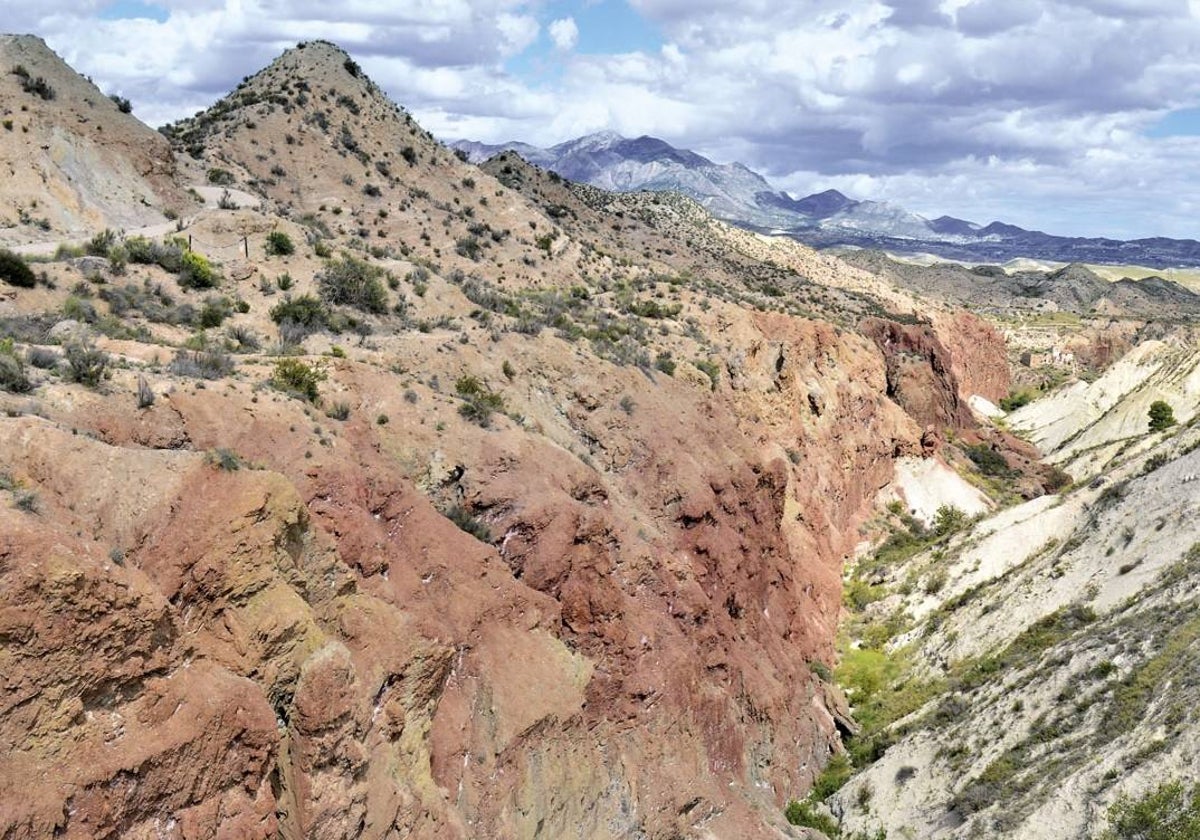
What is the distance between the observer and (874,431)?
174ft

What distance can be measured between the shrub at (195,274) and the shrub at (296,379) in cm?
942

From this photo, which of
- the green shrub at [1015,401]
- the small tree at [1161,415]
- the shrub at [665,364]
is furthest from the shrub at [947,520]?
the green shrub at [1015,401]

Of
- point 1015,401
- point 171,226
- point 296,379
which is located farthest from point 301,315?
point 1015,401

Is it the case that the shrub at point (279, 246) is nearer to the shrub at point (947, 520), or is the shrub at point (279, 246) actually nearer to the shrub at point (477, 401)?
the shrub at point (477, 401)

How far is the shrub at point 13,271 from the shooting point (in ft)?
75.7

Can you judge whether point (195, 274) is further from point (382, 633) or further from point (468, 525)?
point (382, 633)

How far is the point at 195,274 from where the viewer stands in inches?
1081

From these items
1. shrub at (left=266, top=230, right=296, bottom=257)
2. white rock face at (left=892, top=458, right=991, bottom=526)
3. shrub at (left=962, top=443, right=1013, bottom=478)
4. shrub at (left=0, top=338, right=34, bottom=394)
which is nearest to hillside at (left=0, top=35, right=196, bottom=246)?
shrub at (left=266, top=230, right=296, bottom=257)

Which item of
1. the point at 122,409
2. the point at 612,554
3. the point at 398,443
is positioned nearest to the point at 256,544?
the point at 122,409

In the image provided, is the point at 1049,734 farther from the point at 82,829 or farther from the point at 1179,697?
the point at 82,829

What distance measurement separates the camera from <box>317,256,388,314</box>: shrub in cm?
2892

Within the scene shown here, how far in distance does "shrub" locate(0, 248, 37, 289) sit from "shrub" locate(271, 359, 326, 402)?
8.68 meters

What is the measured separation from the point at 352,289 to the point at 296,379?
34.2 feet

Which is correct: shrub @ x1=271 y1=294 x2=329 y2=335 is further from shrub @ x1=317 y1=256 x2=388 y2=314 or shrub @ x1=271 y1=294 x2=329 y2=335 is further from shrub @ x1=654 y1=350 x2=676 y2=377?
shrub @ x1=654 y1=350 x2=676 y2=377
